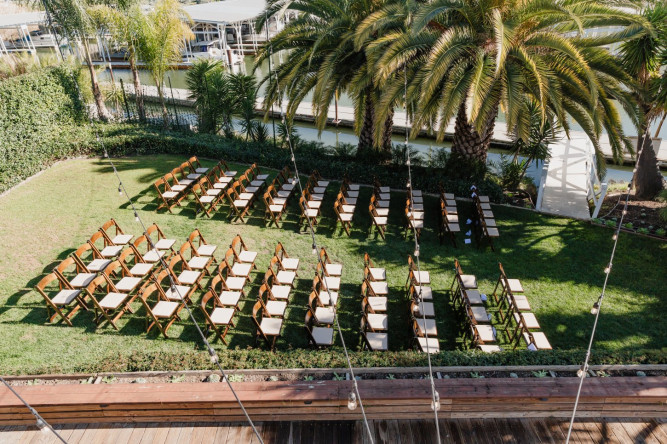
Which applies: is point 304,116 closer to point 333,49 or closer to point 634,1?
point 333,49

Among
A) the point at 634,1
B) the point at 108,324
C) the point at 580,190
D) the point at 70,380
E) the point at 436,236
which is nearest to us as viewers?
the point at 70,380

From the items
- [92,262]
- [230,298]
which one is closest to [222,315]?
[230,298]

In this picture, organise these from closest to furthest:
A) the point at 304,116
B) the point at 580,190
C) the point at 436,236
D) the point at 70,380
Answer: the point at 70,380, the point at 436,236, the point at 580,190, the point at 304,116

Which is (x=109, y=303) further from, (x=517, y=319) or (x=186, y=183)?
(x=517, y=319)

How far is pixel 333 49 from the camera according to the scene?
471 inches

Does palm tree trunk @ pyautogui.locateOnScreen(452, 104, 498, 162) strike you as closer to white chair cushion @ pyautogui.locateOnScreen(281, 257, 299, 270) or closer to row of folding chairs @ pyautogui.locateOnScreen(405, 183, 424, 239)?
row of folding chairs @ pyautogui.locateOnScreen(405, 183, 424, 239)

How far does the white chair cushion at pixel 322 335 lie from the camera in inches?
271

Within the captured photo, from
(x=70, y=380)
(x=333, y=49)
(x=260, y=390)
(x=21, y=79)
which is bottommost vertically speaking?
(x=70, y=380)

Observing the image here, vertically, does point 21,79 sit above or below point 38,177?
above

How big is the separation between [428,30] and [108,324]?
9.95 meters

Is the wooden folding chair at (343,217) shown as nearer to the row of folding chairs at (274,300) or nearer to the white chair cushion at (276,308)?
the row of folding chairs at (274,300)

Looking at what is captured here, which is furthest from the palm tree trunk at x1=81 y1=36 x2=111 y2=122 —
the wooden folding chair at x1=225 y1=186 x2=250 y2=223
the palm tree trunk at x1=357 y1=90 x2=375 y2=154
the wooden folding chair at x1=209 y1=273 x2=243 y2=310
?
the wooden folding chair at x1=209 y1=273 x2=243 y2=310

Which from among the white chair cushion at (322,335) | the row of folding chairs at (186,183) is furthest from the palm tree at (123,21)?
the white chair cushion at (322,335)

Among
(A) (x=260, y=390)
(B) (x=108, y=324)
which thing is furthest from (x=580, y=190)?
(B) (x=108, y=324)
